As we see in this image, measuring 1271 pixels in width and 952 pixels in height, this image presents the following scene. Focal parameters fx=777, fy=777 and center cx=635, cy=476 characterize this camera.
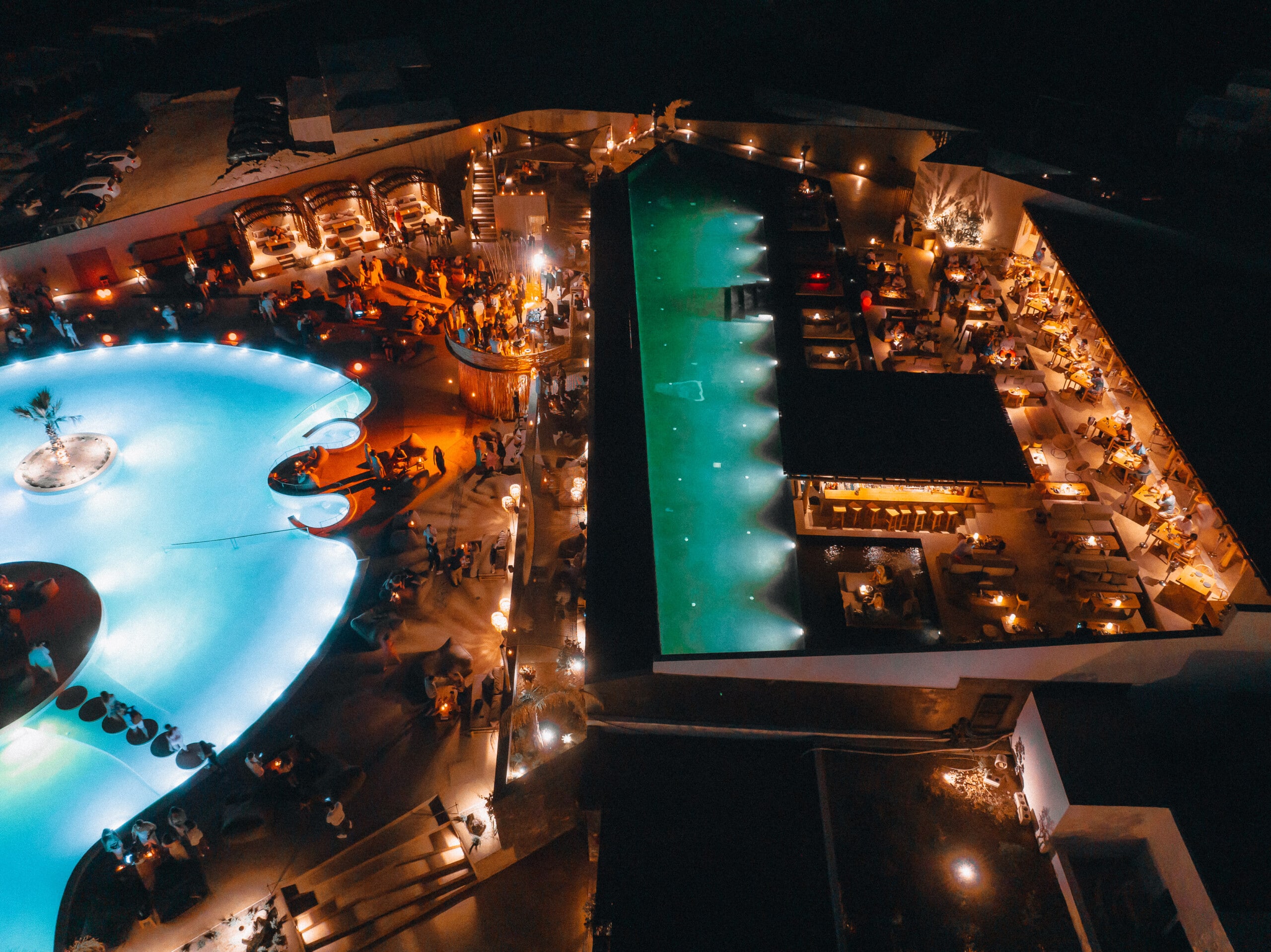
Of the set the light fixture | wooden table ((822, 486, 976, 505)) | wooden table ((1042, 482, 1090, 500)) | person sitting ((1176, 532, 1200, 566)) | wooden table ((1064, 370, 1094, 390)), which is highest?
wooden table ((1064, 370, 1094, 390))

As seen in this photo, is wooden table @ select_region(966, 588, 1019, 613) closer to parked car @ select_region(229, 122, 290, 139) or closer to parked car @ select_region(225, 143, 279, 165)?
parked car @ select_region(225, 143, 279, 165)

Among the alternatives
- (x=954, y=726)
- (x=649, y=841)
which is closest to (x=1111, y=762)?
(x=954, y=726)

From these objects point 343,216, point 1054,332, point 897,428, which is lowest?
point 1054,332

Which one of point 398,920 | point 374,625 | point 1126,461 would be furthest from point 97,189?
point 1126,461

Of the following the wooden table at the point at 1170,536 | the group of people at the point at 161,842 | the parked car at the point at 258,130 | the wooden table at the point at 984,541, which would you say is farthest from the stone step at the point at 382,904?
the parked car at the point at 258,130

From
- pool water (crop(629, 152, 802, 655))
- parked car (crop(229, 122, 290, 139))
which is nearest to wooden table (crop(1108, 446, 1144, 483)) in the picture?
pool water (crop(629, 152, 802, 655))

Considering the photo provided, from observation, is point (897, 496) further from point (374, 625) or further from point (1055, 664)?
point (374, 625)

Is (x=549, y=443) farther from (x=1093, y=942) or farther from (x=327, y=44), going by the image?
(x=327, y=44)
